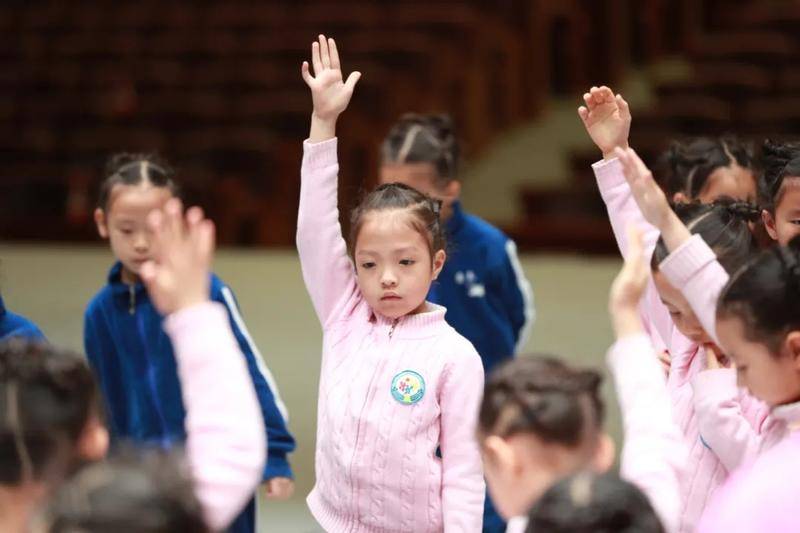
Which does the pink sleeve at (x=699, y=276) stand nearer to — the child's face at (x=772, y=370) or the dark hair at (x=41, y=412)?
the child's face at (x=772, y=370)

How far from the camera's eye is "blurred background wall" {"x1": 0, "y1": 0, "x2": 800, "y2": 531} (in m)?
7.96

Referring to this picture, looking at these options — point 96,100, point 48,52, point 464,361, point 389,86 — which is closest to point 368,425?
point 464,361

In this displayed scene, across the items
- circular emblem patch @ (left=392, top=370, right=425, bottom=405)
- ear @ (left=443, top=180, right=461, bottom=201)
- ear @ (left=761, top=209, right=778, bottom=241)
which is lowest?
circular emblem patch @ (left=392, top=370, right=425, bottom=405)

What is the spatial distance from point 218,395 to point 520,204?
22.0 feet

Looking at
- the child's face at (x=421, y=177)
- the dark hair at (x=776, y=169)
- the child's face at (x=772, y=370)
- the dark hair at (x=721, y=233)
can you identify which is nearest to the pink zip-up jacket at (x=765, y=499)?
the child's face at (x=772, y=370)

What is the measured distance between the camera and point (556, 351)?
5.99m

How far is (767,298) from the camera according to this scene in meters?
2.10

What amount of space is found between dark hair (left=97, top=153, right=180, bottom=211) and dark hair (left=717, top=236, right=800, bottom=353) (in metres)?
1.67

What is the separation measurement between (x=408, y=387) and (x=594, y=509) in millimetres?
1044

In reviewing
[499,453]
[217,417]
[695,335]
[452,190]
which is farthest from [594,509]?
[452,190]

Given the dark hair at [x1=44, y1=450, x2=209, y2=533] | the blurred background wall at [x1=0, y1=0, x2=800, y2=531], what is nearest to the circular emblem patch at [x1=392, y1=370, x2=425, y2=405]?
the dark hair at [x1=44, y1=450, x2=209, y2=533]

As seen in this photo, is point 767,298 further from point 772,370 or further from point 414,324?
point 414,324

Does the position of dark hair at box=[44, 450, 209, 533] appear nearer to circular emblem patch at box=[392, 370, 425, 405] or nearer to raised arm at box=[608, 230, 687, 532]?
raised arm at box=[608, 230, 687, 532]

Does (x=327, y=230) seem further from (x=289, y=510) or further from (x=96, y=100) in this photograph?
(x=96, y=100)
